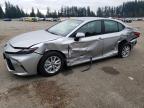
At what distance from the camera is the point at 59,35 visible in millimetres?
5691

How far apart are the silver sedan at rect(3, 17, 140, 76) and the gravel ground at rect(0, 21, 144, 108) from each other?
320 millimetres

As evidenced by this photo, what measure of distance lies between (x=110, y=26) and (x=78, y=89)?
2.89 m

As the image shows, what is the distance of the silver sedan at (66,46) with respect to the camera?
493 cm

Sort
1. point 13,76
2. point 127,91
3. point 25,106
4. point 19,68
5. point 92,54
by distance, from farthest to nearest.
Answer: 1. point 92,54
2. point 13,76
3. point 19,68
4. point 127,91
5. point 25,106

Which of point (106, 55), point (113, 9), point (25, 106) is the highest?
point (113, 9)

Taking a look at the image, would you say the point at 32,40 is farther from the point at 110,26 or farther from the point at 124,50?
the point at 124,50

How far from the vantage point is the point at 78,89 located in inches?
181

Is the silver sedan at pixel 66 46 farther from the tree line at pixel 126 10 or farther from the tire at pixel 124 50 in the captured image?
the tree line at pixel 126 10

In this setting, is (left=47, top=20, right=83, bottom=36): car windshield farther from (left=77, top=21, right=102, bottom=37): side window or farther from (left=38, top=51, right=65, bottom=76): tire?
(left=38, top=51, right=65, bottom=76): tire

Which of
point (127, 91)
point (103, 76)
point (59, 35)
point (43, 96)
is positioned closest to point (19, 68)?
point (43, 96)

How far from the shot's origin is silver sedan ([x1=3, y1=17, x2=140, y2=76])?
194 inches

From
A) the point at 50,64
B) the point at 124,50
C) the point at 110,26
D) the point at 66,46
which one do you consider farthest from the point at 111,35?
the point at 50,64

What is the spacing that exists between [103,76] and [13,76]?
2436mm

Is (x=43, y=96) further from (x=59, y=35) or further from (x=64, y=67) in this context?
(x=59, y=35)
